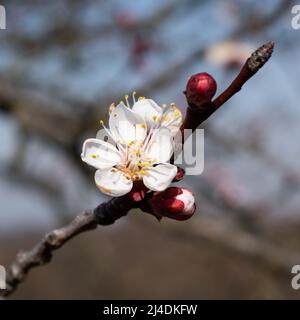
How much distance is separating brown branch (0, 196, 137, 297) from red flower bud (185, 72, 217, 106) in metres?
0.19

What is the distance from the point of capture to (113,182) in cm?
83

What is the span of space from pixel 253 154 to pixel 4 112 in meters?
1.37

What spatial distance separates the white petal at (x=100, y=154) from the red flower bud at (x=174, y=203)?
10 centimetres

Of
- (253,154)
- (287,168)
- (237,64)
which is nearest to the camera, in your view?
(237,64)

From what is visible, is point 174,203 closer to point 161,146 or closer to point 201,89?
point 161,146

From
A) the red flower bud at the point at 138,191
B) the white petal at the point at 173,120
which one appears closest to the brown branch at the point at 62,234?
the red flower bud at the point at 138,191

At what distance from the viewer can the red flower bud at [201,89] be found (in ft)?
2.45

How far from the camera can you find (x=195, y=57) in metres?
1.97

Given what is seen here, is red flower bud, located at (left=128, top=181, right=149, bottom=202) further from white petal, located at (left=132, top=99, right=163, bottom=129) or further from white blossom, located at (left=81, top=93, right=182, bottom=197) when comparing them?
white petal, located at (left=132, top=99, right=163, bottom=129)

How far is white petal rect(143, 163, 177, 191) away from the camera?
2.62 feet

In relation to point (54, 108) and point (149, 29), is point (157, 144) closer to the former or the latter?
point (54, 108)

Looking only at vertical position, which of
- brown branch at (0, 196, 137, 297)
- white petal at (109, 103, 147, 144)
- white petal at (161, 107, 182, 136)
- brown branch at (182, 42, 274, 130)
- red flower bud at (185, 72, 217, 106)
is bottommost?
brown branch at (0, 196, 137, 297)

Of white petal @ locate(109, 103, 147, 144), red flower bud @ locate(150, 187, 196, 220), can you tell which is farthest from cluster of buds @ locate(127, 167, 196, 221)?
white petal @ locate(109, 103, 147, 144)
